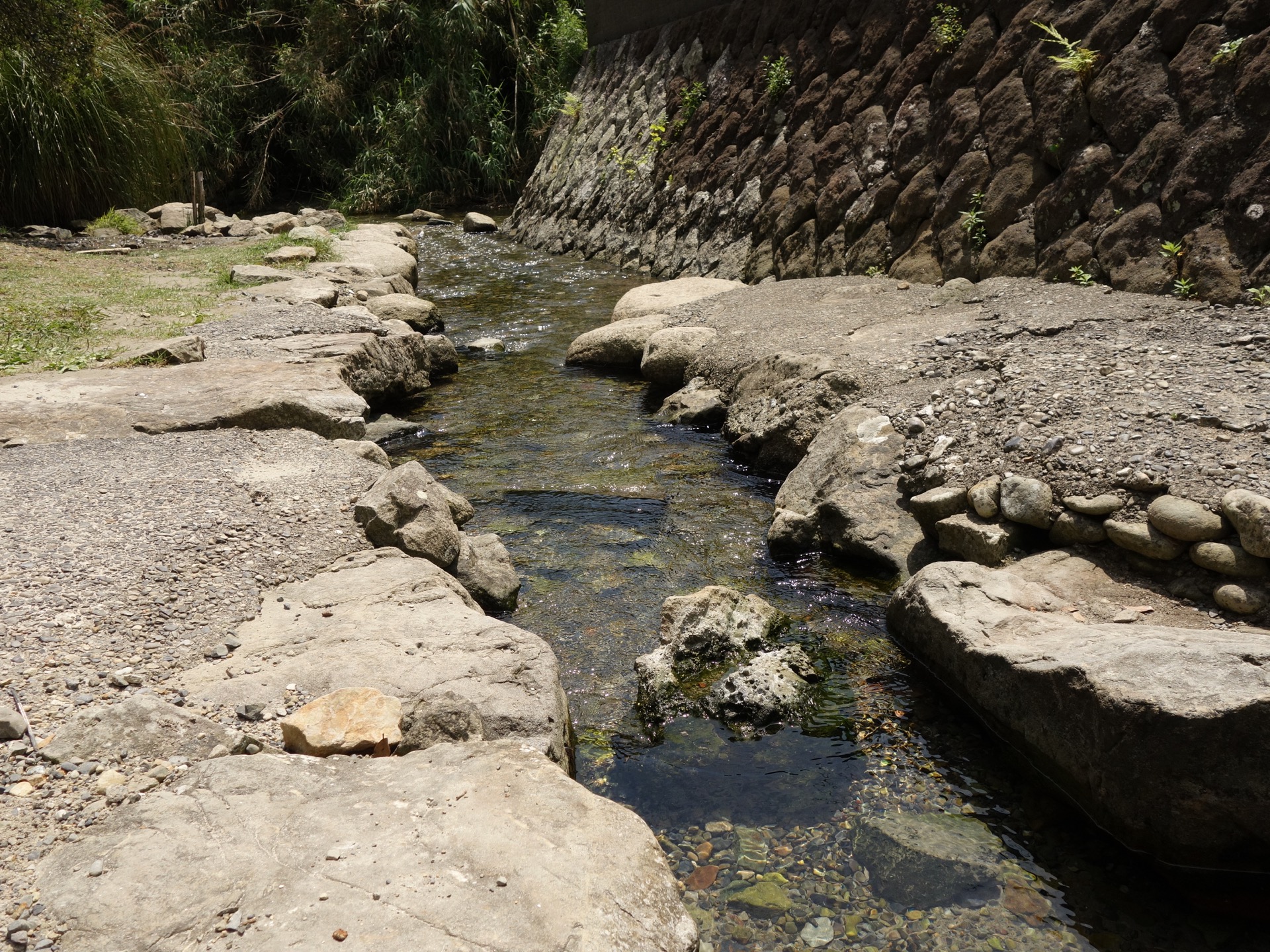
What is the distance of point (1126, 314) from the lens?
6.29 meters

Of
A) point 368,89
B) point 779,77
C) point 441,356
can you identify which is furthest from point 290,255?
point 368,89

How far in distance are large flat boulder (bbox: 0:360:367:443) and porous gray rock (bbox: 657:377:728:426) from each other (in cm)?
237

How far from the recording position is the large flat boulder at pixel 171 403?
570 centimetres

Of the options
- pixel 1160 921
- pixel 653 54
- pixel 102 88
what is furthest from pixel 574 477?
pixel 102 88

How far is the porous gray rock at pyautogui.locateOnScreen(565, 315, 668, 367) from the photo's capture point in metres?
8.86

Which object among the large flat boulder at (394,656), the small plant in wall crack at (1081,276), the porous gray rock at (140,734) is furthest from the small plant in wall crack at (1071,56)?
the porous gray rock at (140,734)

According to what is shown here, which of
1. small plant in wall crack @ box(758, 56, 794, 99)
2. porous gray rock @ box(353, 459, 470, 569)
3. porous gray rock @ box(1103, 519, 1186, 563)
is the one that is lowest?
porous gray rock @ box(353, 459, 470, 569)

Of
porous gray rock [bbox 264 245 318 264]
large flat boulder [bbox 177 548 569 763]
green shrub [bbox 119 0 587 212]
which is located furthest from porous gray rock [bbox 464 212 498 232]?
large flat boulder [bbox 177 548 569 763]

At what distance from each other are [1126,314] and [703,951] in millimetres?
5121

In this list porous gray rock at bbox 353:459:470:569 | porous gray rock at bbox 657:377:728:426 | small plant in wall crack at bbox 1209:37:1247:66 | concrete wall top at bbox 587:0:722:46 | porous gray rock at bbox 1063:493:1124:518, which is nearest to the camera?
porous gray rock at bbox 1063:493:1124:518

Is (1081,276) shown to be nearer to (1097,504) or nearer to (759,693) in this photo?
(1097,504)

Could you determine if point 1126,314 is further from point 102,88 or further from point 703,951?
point 102,88

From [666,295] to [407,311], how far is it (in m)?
2.69

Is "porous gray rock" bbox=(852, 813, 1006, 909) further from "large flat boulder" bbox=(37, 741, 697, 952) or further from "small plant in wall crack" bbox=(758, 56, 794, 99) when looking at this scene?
"small plant in wall crack" bbox=(758, 56, 794, 99)
